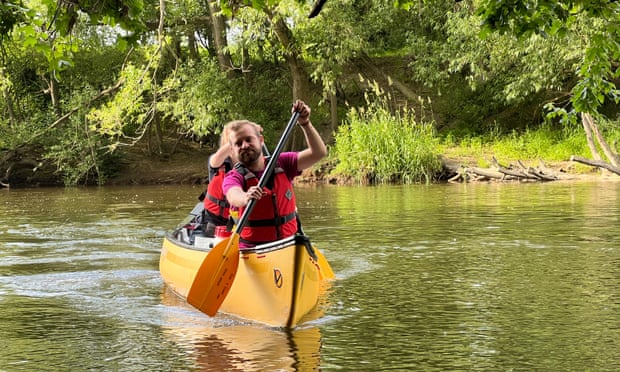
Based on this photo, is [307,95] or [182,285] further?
[307,95]

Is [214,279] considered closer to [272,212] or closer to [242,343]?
[272,212]

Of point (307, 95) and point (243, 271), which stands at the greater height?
point (307, 95)

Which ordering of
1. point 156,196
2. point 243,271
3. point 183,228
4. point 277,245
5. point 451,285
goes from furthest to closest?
point 156,196, point 183,228, point 451,285, point 243,271, point 277,245

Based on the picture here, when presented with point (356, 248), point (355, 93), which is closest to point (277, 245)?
point (356, 248)

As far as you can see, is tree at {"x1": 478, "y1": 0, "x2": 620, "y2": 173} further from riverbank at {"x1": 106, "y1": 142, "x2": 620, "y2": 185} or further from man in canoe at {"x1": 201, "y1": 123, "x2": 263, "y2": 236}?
riverbank at {"x1": 106, "y1": 142, "x2": 620, "y2": 185}

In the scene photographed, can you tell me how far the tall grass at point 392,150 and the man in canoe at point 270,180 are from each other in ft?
48.8

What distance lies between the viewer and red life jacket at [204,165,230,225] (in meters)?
7.80

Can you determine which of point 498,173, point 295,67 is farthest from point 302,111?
point 295,67

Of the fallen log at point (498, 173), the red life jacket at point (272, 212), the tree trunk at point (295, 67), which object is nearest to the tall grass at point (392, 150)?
the fallen log at point (498, 173)

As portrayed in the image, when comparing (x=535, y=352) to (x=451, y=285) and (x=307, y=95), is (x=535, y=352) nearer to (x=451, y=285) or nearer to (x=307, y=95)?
(x=451, y=285)

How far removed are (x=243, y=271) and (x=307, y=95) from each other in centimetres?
1965

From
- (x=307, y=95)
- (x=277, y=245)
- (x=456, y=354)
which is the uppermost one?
(x=307, y=95)

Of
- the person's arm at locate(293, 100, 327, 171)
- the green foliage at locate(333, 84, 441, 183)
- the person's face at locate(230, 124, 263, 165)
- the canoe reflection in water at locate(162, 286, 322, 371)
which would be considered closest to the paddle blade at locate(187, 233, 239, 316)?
the canoe reflection in water at locate(162, 286, 322, 371)

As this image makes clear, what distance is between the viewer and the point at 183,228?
8.86 metres
